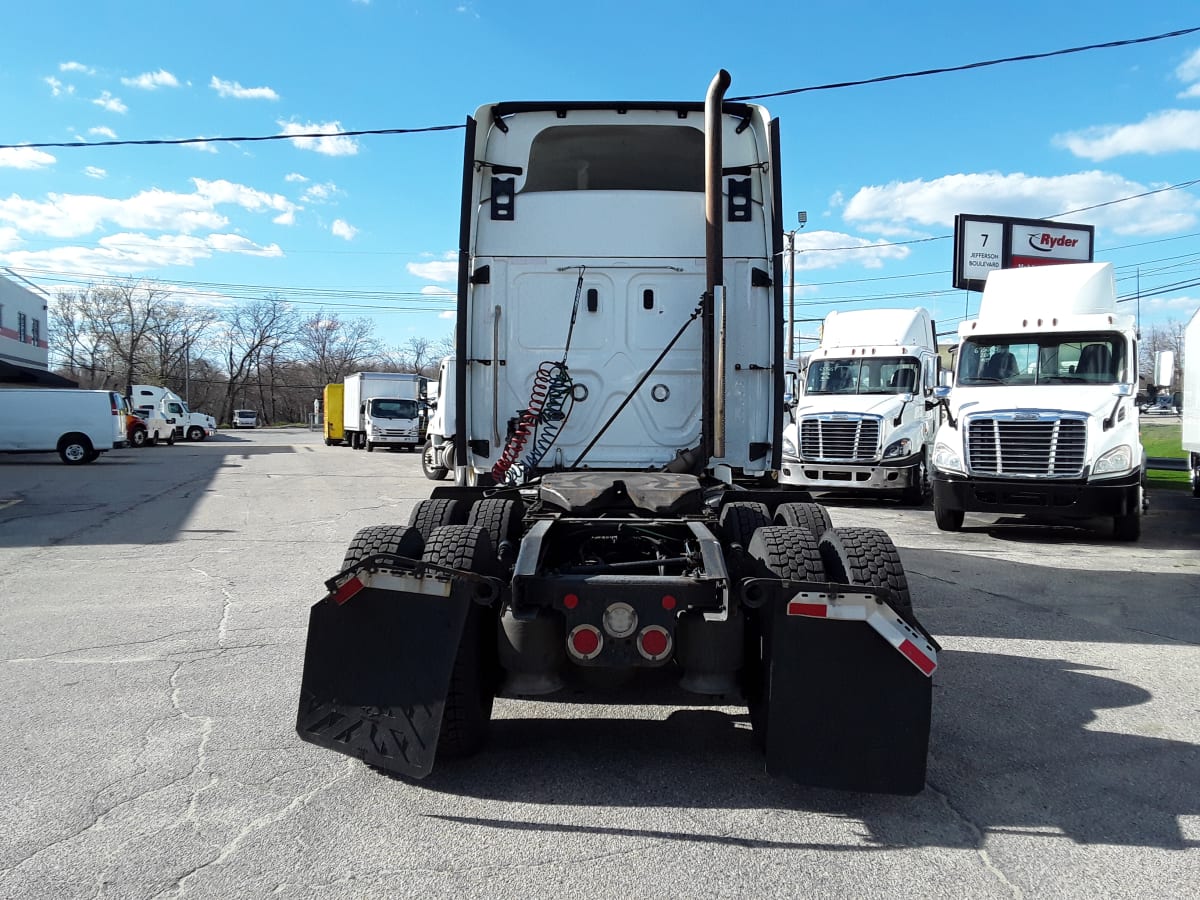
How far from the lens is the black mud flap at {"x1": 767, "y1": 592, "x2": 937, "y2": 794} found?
11.5 feet

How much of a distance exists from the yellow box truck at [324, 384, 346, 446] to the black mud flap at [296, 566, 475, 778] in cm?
4113

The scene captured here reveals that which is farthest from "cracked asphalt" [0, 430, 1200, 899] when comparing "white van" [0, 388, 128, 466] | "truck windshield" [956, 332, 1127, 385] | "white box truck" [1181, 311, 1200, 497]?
"white van" [0, 388, 128, 466]

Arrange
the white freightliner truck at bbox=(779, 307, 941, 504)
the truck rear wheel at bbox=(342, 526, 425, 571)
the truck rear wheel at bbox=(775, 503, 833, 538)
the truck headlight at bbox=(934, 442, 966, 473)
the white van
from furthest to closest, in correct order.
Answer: the white van < the white freightliner truck at bbox=(779, 307, 941, 504) < the truck headlight at bbox=(934, 442, 966, 473) < the truck rear wheel at bbox=(775, 503, 833, 538) < the truck rear wheel at bbox=(342, 526, 425, 571)

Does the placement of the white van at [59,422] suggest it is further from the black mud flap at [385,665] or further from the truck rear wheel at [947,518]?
the black mud flap at [385,665]

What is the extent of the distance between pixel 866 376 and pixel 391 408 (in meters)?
22.4

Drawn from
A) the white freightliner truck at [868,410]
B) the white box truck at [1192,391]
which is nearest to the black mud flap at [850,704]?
the white freightliner truck at [868,410]

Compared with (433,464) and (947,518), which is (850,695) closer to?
(947,518)

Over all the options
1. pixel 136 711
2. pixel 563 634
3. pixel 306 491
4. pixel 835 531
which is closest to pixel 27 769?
pixel 136 711

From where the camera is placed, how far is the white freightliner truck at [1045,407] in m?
11.2

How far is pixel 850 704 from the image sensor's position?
3523mm

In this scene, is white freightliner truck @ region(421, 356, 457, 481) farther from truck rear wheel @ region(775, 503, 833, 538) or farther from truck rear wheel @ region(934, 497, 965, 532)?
truck rear wheel @ region(775, 503, 833, 538)

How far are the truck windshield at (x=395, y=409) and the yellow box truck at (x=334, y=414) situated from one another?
917 centimetres

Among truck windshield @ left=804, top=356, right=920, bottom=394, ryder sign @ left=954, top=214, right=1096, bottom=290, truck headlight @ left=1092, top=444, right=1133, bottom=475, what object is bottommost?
truck headlight @ left=1092, top=444, right=1133, bottom=475

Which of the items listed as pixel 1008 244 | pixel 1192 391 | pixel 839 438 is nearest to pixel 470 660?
pixel 839 438
